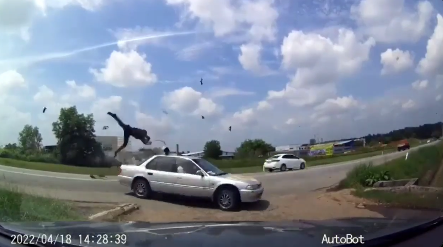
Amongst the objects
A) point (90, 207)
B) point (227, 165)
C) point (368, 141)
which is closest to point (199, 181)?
point (227, 165)

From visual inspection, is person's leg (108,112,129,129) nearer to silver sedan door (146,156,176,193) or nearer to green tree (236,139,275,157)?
silver sedan door (146,156,176,193)

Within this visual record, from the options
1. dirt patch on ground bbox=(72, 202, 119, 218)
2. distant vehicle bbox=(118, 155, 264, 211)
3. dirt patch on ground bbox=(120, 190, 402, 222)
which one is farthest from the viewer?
dirt patch on ground bbox=(72, 202, 119, 218)

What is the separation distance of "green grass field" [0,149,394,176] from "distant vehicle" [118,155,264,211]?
0.09 meters

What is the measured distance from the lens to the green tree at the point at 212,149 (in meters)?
3.76

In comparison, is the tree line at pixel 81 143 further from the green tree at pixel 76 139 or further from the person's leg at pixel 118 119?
the person's leg at pixel 118 119

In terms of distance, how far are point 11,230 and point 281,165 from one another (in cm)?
254

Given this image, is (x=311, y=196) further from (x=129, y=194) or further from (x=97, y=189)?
(x=97, y=189)

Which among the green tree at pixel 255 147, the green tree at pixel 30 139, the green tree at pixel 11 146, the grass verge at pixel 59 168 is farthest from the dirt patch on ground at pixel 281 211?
the green tree at pixel 11 146

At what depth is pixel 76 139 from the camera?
4.05 metres

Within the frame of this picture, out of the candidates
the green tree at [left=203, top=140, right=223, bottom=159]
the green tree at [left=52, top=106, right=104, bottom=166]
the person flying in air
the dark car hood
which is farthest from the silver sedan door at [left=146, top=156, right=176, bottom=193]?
the green tree at [left=52, top=106, right=104, bottom=166]

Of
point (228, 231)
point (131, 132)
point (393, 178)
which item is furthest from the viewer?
point (393, 178)

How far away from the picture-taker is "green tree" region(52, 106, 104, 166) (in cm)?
388

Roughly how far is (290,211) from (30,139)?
2775mm

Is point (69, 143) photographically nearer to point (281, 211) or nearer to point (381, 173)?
point (281, 211)
